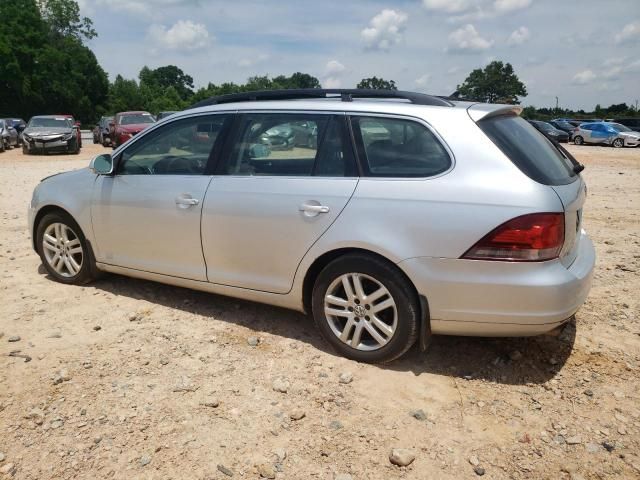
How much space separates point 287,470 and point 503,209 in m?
1.78

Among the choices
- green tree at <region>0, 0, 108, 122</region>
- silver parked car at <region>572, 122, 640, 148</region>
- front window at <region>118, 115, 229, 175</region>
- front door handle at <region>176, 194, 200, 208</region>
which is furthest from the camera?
green tree at <region>0, 0, 108, 122</region>

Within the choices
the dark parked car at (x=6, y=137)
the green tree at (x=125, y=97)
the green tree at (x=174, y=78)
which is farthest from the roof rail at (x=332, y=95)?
the green tree at (x=174, y=78)

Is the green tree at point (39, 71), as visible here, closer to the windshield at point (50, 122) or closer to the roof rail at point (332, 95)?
the windshield at point (50, 122)

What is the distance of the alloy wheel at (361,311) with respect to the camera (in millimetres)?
3512

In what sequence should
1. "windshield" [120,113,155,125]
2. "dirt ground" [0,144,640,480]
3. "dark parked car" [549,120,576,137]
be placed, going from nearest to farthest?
"dirt ground" [0,144,640,480]
"windshield" [120,113,155,125]
"dark parked car" [549,120,576,137]

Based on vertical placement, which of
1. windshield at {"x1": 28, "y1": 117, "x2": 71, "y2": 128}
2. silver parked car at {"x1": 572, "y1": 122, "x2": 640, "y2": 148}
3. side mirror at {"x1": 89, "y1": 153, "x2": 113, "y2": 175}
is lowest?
silver parked car at {"x1": 572, "y1": 122, "x2": 640, "y2": 148}

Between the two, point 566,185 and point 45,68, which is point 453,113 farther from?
point 45,68

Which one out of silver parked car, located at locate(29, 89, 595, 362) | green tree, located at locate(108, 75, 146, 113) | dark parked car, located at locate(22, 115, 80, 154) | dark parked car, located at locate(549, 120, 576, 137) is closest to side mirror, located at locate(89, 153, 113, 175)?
silver parked car, located at locate(29, 89, 595, 362)

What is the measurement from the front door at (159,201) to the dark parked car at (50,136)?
20.1 metres

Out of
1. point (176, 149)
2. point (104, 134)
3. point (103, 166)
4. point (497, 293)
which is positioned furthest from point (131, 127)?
point (497, 293)

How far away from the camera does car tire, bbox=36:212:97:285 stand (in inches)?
195

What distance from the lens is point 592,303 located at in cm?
467

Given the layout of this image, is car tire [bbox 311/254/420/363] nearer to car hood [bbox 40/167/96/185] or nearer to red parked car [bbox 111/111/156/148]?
car hood [bbox 40/167/96/185]

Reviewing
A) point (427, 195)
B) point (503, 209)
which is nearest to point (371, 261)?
point (427, 195)
